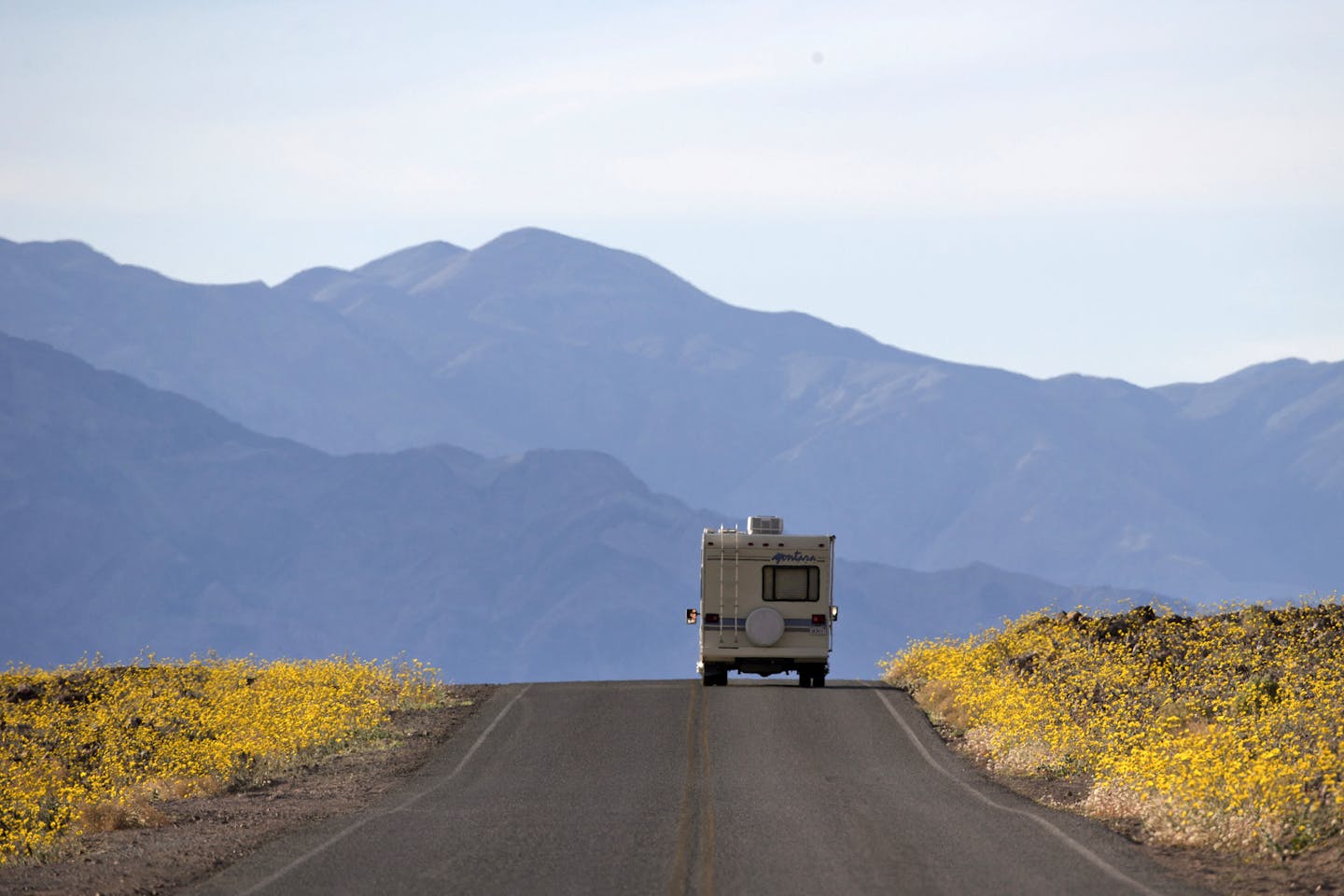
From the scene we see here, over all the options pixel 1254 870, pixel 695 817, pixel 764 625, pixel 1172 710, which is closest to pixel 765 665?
pixel 764 625

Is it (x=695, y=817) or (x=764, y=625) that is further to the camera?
(x=764, y=625)

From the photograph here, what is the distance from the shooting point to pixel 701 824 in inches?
762

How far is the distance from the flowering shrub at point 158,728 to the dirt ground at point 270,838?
77 centimetres

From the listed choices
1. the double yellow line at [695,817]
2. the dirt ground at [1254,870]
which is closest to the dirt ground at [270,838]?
the dirt ground at [1254,870]

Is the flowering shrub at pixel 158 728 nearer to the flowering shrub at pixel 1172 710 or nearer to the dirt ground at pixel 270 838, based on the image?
the dirt ground at pixel 270 838

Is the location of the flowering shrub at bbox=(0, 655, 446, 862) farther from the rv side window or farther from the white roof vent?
the white roof vent

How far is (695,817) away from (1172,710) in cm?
804

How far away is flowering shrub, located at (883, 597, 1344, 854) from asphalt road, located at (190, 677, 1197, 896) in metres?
0.94

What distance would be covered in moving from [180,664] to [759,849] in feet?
82.6

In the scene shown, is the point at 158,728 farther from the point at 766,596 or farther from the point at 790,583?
the point at 790,583

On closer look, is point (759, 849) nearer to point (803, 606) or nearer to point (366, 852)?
point (366, 852)

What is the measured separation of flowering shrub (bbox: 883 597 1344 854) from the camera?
17.5 meters

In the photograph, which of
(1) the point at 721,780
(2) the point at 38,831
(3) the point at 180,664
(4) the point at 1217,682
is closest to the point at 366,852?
(2) the point at 38,831

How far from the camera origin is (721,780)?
76.1 ft
